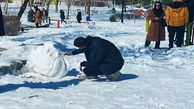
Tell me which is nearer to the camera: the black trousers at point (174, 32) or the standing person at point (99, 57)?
the standing person at point (99, 57)

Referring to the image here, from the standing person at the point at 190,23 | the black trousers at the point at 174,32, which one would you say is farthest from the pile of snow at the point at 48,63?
the standing person at the point at 190,23

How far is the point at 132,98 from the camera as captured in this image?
9.04 m

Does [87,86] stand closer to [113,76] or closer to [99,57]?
[99,57]

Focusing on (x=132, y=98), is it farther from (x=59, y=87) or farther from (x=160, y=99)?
(x=59, y=87)

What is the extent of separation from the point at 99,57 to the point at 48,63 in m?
1.21

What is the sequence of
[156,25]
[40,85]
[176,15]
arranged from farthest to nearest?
[156,25]
[176,15]
[40,85]

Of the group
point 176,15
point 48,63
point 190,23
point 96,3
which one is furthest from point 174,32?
point 96,3

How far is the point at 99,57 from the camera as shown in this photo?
1022 cm

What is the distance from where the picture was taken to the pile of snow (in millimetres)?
10797

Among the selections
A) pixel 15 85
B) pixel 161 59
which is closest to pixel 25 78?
pixel 15 85

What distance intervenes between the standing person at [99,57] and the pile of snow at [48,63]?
54 centimetres

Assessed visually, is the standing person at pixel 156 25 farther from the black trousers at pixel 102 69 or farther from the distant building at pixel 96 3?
the distant building at pixel 96 3

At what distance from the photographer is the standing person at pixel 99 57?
10.1 metres

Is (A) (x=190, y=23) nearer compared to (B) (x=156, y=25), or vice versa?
(B) (x=156, y=25)
